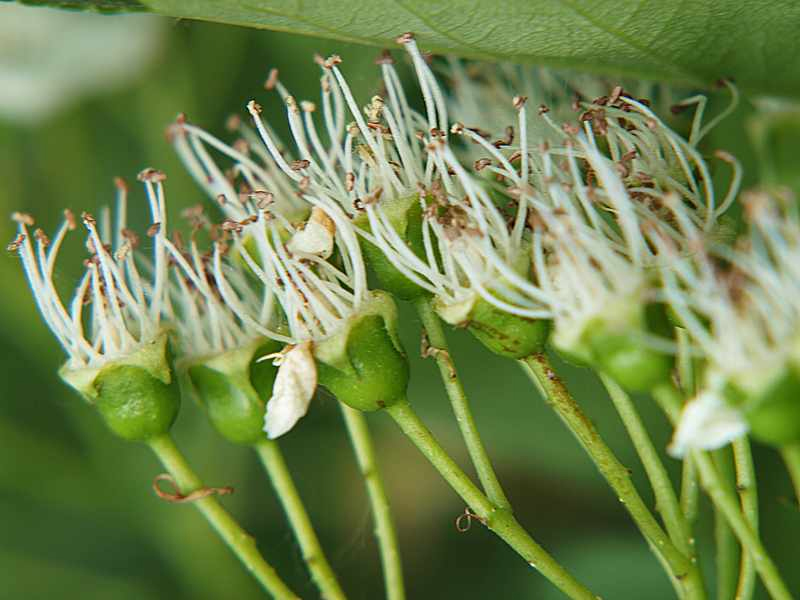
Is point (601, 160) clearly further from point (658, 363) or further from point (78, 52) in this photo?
point (78, 52)

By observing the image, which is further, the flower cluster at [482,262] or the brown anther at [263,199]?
the brown anther at [263,199]

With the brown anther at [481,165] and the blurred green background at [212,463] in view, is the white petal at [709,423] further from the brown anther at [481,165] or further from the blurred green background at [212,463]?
the blurred green background at [212,463]

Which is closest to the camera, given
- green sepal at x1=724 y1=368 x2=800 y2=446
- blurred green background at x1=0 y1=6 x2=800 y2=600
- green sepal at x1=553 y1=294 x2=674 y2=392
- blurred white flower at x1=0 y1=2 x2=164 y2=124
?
green sepal at x1=724 y1=368 x2=800 y2=446

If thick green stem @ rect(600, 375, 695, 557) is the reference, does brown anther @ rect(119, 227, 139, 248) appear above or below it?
above

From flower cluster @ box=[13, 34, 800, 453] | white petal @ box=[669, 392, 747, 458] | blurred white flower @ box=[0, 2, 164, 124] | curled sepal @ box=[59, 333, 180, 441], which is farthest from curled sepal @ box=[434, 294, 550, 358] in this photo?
blurred white flower @ box=[0, 2, 164, 124]

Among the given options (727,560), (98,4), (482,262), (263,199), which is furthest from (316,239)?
(727,560)

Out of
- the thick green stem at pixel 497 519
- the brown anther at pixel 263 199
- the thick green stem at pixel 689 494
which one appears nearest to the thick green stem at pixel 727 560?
the thick green stem at pixel 689 494

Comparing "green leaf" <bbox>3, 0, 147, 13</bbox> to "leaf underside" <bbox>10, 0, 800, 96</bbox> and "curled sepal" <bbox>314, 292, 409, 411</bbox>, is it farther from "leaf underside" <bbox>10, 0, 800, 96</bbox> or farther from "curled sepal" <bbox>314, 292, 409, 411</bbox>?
"curled sepal" <bbox>314, 292, 409, 411</bbox>
